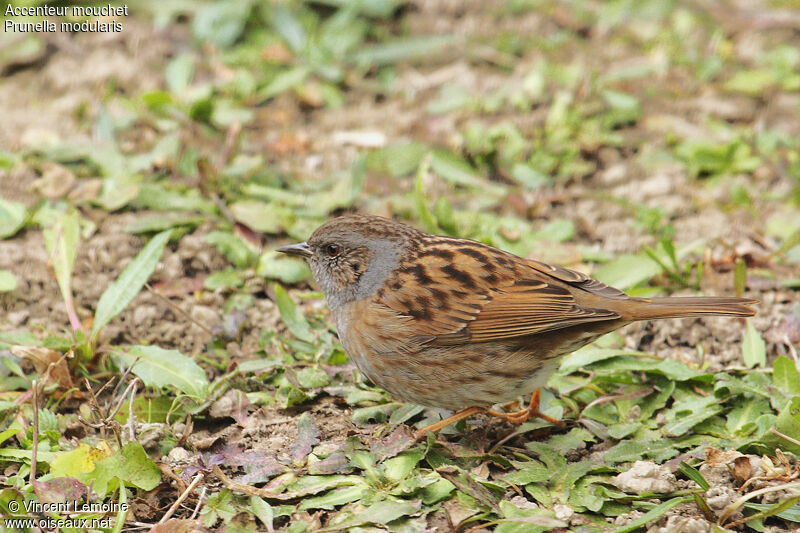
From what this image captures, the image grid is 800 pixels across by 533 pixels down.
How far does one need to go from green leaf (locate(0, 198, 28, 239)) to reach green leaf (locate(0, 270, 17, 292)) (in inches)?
20.7

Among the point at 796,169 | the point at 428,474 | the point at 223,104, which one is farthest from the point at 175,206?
the point at 796,169

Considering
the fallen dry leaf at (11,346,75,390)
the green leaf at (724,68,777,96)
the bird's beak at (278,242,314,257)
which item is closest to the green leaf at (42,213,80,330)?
the fallen dry leaf at (11,346,75,390)

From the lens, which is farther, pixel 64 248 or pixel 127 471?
pixel 64 248

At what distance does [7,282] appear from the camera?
213 inches

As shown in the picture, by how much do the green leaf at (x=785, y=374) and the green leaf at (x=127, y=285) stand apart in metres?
3.43

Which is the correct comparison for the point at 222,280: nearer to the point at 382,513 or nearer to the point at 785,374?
the point at 382,513

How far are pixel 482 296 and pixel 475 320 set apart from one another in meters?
0.15

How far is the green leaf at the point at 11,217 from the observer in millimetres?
5934

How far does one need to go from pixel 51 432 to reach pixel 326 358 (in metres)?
1.52

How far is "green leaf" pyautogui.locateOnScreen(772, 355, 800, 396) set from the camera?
479 centimetres

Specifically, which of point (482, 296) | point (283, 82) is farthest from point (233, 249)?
point (283, 82)

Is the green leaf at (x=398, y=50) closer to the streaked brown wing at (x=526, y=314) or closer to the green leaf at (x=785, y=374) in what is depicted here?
the streaked brown wing at (x=526, y=314)

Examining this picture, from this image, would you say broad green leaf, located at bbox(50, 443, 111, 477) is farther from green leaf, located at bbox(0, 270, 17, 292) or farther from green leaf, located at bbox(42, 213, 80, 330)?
green leaf, located at bbox(0, 270, 17, 292)

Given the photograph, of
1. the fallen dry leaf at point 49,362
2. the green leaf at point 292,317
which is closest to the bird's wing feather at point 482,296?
the green leaf at point 292,317
